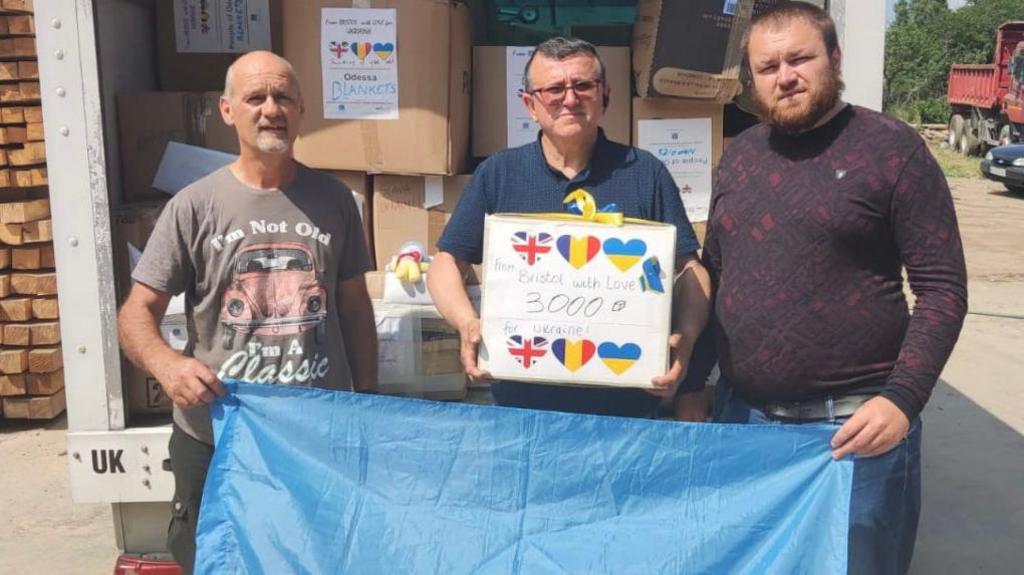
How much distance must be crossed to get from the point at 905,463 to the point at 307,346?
1455 millimetres

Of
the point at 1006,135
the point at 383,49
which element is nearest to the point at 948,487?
the point at 383,49

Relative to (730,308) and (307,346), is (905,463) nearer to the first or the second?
(730,308)

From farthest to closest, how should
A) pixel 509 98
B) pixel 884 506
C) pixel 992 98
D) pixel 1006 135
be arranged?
pixel 992 98, pixel 1006 135, pixel 509 98, pixel 884 506

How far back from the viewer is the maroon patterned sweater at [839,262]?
2.09 m

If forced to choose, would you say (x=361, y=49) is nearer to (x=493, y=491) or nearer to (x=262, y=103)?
(x=262, y=103)

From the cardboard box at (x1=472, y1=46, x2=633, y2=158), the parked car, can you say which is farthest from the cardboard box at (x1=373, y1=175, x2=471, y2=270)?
the parked car

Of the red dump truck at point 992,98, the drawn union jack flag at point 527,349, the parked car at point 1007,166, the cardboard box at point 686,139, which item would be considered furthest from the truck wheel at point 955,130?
the drawn union jack flag at point 527,349

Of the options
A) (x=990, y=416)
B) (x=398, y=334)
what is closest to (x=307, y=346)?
(x=398, y=334)

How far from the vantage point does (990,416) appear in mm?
5680

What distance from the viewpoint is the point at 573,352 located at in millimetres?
2230

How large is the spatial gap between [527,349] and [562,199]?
0.41 m

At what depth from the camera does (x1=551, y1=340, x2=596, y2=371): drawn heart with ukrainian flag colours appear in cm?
222

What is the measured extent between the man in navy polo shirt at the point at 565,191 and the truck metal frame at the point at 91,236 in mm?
797

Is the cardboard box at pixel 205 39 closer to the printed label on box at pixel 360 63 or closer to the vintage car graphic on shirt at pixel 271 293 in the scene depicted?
the printed label on box at pixel 360 63
